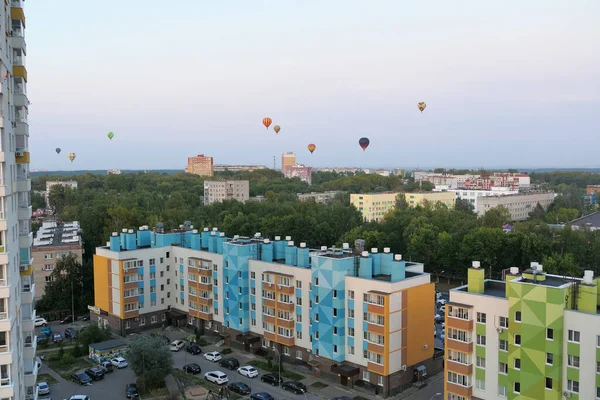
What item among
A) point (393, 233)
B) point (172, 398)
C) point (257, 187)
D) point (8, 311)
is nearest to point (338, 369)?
point (172, 398)

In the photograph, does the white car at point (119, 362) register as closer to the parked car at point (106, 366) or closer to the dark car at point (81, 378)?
the parked car at point (106, 366)

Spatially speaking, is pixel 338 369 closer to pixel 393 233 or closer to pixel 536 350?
pixel 536 350

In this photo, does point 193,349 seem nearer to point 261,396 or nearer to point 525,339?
point 261,396

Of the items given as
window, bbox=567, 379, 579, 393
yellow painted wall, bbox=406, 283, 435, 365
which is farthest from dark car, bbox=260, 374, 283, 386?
window, bbox=567, 379, 579, 393

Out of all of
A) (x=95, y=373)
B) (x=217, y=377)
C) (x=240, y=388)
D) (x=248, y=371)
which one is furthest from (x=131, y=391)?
(x=248, y=371)

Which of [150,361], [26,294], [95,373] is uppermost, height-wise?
[26,294]

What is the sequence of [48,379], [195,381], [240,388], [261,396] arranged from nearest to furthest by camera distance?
[261,396] < [240,388] < [195,381] < [48,379]

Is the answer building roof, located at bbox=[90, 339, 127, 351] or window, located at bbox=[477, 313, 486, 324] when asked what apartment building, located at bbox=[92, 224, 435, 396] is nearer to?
building roof, located at bbox=[90, 339, 127, 351]
